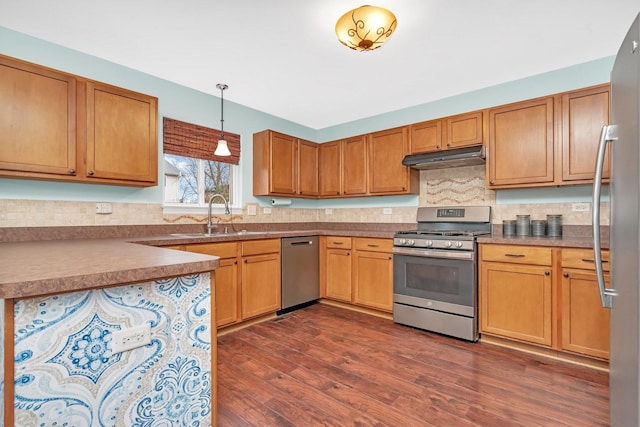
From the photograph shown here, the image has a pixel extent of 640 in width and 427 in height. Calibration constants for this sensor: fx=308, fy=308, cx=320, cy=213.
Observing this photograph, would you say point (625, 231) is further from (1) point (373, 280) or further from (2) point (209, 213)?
(2) point (209, 213)

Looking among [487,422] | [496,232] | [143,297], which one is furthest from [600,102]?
[143,297]

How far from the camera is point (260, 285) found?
3.18 meters

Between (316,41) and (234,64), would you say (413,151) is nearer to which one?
(316,41)

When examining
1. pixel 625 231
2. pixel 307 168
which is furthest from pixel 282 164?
pixel 625 231

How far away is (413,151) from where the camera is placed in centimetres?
347

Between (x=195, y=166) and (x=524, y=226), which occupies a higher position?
(x=195, y=166)

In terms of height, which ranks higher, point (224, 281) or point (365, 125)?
point (365, 125)

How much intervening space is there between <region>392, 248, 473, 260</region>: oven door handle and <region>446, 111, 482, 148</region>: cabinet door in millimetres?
1124

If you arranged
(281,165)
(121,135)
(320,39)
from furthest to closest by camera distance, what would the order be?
(281,165) < (121,135) < (320,39)

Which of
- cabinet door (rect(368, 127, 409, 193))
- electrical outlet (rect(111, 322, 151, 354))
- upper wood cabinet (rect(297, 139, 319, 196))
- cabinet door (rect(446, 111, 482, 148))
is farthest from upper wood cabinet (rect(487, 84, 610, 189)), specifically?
electrical outlet (rect(111, 322, 151, 354))

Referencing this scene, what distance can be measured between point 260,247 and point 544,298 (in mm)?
2509

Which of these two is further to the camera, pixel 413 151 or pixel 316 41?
pixel 413 151

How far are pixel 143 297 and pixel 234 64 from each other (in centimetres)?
233

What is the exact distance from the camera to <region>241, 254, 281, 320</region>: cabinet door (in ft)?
10.00
